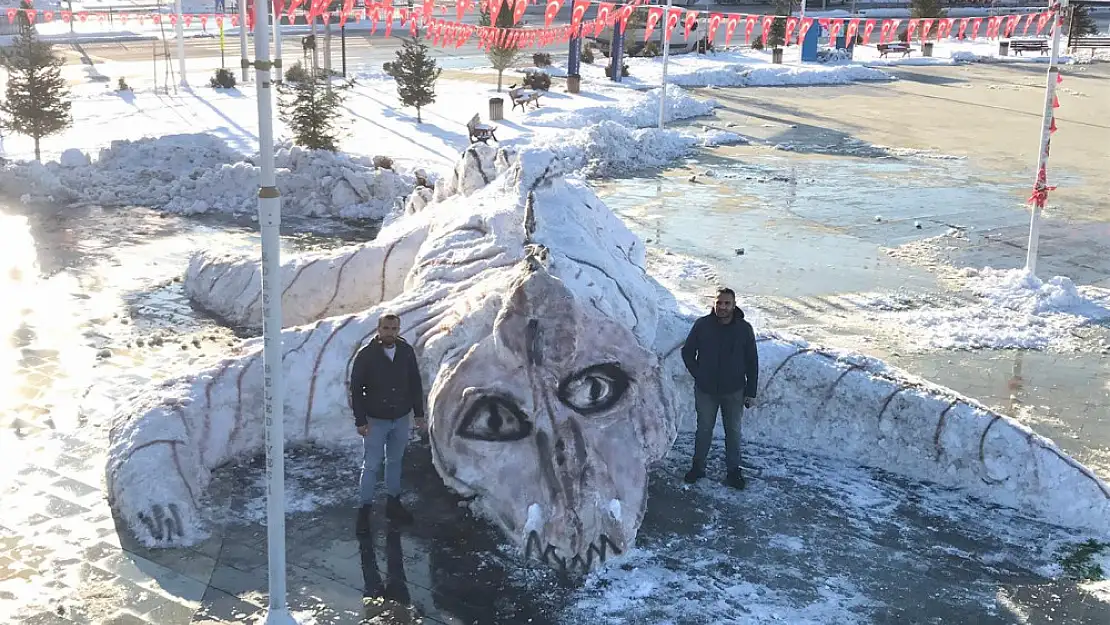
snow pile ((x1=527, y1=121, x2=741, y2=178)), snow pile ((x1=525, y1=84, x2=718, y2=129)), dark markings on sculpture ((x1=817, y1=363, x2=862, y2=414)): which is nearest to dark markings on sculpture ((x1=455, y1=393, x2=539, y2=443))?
dark markings on sculpture ((x1=817, y1=363, x2=862, y2=414))

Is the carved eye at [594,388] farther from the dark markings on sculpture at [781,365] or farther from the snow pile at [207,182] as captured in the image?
the snow pile at [207,182]

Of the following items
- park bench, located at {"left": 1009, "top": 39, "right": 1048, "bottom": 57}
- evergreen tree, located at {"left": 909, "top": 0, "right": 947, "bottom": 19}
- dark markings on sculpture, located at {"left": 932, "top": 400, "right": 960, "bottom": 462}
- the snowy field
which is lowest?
the snowy field

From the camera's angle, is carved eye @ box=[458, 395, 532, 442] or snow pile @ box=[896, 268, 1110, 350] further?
snow pile @ box=[896, 268, 1110, 350]

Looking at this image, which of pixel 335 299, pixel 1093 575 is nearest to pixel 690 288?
pixel 335 299

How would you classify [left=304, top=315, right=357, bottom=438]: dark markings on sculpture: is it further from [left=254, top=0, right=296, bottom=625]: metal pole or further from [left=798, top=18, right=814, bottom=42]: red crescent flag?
[left=798, top=18, right=814, bottom=42]: red crescent flag

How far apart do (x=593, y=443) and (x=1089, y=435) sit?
415 centimetres

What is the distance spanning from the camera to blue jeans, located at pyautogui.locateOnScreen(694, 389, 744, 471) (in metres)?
6.58

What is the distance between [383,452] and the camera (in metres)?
6.10

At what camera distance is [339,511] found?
6148mm

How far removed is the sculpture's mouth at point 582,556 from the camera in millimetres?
4738

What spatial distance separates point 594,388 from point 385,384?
4.30ft

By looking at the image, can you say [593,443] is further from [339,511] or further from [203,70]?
[203,70]

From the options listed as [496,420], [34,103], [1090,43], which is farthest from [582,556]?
[1090,43]

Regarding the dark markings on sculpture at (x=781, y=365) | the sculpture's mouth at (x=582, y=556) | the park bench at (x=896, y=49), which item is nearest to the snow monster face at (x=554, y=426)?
the sculpture's mouth at (x=582, y=556)
